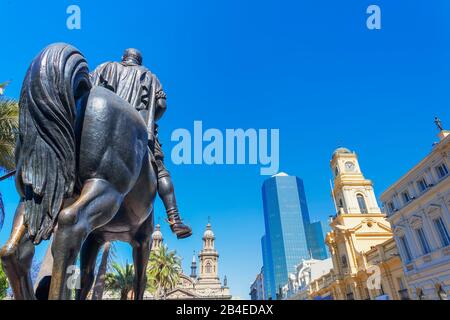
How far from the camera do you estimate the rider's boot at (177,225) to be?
3.23 m

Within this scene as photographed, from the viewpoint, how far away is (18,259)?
2135 millimetres

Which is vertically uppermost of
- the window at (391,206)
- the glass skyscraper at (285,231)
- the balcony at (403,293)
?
the glass skyscraper at (285,231)

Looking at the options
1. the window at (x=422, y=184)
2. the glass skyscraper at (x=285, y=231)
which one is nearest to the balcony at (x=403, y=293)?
the window at (x=422, y=184)

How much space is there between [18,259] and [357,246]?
43.1 m

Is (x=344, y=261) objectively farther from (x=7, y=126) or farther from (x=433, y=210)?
(x=7, y=126)

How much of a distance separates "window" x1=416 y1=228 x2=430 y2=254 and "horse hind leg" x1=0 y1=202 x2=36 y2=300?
28013 millimetres

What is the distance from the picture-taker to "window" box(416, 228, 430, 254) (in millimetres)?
23447

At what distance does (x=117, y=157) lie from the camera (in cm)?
232

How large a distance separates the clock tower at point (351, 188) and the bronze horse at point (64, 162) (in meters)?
46.4

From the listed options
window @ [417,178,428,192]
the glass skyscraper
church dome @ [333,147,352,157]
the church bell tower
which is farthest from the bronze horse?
the glass skyscraper

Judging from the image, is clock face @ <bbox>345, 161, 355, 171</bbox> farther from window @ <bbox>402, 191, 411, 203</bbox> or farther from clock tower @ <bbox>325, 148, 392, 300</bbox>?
window @ <bbox>402, 191, 411, 203</bbox>

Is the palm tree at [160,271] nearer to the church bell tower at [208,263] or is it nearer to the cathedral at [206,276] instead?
the cathedral at [206,276]

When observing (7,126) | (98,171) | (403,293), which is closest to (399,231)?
(403,293)
